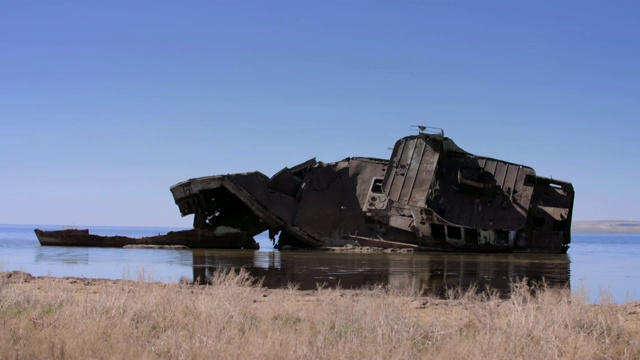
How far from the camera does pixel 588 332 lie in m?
6.87

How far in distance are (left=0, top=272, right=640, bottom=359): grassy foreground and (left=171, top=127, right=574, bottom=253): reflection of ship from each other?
52.4ft

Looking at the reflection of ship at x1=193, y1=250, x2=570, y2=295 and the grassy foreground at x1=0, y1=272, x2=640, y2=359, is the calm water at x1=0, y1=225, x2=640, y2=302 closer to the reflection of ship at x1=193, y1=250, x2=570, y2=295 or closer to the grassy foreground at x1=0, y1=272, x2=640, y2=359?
the reflection of ship at x1=193, y1=250, x2=570, y2=295

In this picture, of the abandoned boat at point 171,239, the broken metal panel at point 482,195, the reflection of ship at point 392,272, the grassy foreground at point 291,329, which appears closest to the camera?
the grassy foreground at point 291,329

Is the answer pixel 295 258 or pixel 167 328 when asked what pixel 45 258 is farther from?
pixel 167 328

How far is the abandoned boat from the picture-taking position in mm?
26172

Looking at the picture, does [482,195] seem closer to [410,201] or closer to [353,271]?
[410,201]

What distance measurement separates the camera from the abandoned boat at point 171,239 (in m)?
26.2

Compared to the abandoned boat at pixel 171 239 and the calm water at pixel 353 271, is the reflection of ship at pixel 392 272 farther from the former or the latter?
the abandoned boat at pixel 171 239

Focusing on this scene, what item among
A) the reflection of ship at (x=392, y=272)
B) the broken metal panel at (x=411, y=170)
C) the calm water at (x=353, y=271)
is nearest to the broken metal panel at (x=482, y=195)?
the broken metal panel at (x=411, y=170)

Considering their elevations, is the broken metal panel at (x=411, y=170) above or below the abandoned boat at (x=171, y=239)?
above

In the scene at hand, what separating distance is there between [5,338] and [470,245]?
20529mm

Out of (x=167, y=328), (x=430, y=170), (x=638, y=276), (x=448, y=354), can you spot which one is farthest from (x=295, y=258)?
(x=448, y=354)

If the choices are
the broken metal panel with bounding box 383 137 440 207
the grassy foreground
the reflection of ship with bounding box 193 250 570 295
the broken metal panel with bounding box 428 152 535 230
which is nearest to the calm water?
the reflection of ship with bounding box 193 250 570 295

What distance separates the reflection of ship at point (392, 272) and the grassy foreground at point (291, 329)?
362 centimetres
